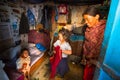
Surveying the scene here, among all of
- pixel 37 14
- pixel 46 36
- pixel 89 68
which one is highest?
pixel 37 14

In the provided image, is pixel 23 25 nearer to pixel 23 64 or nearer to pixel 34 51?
pixel 34 51

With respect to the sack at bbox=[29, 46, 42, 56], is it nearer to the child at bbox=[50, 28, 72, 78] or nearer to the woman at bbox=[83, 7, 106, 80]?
the child at bbox=[50, 28, 72, 78]

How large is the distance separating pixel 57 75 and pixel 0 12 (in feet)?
6.58

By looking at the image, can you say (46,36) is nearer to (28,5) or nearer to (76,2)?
(28,5)

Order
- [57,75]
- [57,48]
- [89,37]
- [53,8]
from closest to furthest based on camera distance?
[89,37] → [57,48] → [57,75] → [53,8]

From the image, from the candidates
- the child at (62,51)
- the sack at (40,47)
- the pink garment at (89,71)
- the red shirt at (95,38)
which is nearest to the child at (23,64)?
the child at (62,51)

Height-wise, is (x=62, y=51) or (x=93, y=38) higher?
(x=93, y=38)

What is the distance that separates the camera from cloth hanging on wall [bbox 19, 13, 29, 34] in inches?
132

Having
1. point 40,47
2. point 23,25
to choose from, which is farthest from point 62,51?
point 23,25

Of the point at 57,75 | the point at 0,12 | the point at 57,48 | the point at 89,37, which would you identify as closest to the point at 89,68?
the point at 89,37

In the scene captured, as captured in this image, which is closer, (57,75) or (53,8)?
(57,75)

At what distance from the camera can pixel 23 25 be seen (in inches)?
136

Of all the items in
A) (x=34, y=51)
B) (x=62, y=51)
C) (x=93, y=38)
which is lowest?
(x=34, y=51)

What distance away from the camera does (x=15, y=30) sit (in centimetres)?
313
